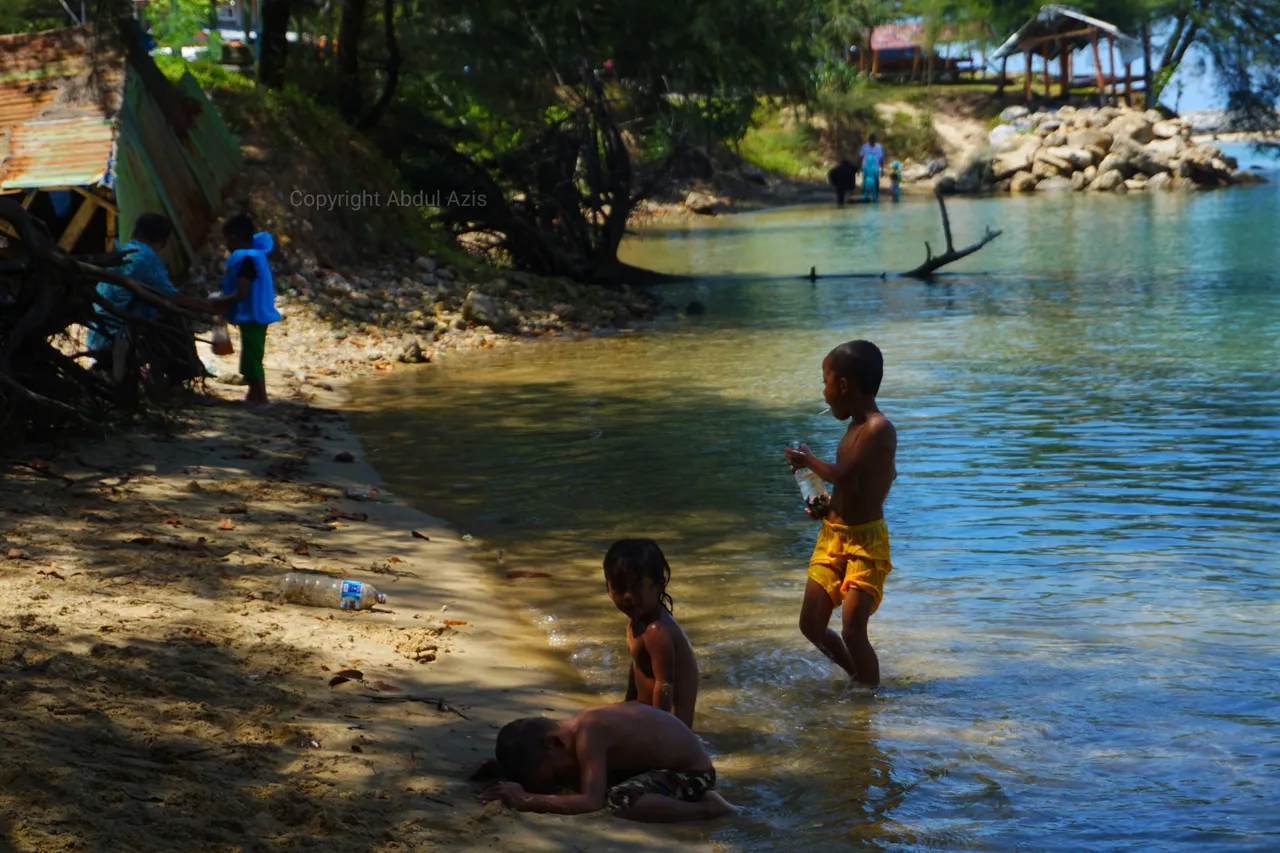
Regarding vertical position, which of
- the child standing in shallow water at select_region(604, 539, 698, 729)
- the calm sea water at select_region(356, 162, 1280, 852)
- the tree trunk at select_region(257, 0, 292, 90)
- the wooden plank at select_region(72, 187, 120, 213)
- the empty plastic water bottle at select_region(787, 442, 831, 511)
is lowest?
the calm sea water at select_region(356, 162, 1280, 852)

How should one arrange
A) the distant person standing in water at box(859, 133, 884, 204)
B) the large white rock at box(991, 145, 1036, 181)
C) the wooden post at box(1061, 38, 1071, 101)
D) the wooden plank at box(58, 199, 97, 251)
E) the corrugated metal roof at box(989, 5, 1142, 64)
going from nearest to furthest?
the wooden plank at box(58, 199, 97, 251) → the distant person standing in water at box(859, 133, 884, 204) → the large white rock at box(991, 145, 1036, 181) → the corrugated metal roof at box(989, 5, 1142, 64) → the wooden post at box(1061, 38, 1071, 101)

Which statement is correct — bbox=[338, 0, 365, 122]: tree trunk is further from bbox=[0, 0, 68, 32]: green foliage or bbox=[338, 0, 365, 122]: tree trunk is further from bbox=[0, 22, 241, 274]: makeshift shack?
bbox=[0, 0, 68, 32]: green foliage

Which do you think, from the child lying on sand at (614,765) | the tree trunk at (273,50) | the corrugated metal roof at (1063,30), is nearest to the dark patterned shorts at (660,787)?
the child lying on sand at (614,765)

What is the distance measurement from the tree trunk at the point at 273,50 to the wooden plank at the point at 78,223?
20.4 feet

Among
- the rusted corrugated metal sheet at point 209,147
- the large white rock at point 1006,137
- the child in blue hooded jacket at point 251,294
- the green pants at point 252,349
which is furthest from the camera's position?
the large white rock at point 1006,137

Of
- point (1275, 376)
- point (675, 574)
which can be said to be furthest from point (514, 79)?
point (675, 574)

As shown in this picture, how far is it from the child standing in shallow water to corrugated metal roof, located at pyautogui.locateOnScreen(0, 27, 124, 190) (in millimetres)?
10765

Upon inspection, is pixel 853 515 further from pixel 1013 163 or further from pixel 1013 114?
pixel 1013 114

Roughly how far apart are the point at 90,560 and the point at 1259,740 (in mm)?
5013

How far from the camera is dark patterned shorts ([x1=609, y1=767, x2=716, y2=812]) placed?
486cm

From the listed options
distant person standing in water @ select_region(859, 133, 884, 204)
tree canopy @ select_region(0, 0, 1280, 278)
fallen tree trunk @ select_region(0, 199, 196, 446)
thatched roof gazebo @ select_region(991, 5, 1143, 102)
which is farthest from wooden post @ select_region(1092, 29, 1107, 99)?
fallen tree trunk @ select_region(0, 199, 196, 446)

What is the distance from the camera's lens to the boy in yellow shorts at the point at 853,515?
591cm

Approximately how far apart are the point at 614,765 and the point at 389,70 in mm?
17761

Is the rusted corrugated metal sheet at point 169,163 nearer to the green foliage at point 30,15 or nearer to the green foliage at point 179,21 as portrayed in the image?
the green foliage at point 30,15
